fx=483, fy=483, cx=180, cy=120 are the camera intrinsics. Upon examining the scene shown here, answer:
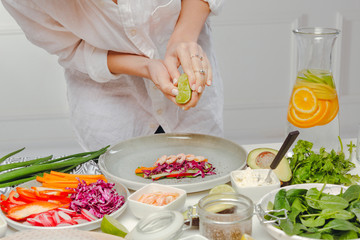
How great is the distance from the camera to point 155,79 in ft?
5.12

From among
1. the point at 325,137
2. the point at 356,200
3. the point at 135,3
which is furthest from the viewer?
the point at 135,3

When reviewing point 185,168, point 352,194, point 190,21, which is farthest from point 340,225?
point 190,21

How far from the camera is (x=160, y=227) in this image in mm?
943

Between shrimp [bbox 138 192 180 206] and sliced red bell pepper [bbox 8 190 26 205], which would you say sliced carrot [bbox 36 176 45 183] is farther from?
shrimp [bbox 138 192 180 206]

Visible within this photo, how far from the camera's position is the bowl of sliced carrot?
3.56 feet

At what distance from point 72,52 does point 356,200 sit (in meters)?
1.17

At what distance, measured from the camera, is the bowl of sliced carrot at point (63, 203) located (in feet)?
3.56

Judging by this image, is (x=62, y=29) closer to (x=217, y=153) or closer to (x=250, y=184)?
(x=217, y=153)

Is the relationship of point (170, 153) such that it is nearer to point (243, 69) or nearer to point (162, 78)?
point (162, 78)

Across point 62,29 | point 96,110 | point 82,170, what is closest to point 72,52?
point 62,29

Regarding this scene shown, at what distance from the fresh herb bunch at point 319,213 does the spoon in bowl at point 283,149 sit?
4.0 inches

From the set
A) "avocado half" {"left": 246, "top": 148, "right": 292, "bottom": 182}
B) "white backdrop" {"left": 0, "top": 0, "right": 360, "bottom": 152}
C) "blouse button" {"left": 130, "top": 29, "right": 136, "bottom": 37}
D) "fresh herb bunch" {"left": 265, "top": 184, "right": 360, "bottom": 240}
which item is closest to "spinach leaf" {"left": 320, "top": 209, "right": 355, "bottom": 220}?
"fresh herb bunch" {"left": 265, "top": 184, "right": 360, "bottom": 240}

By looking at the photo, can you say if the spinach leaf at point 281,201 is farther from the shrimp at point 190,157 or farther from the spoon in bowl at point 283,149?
the shrimp at point 190,157

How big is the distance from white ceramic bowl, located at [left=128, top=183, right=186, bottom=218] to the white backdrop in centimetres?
288
